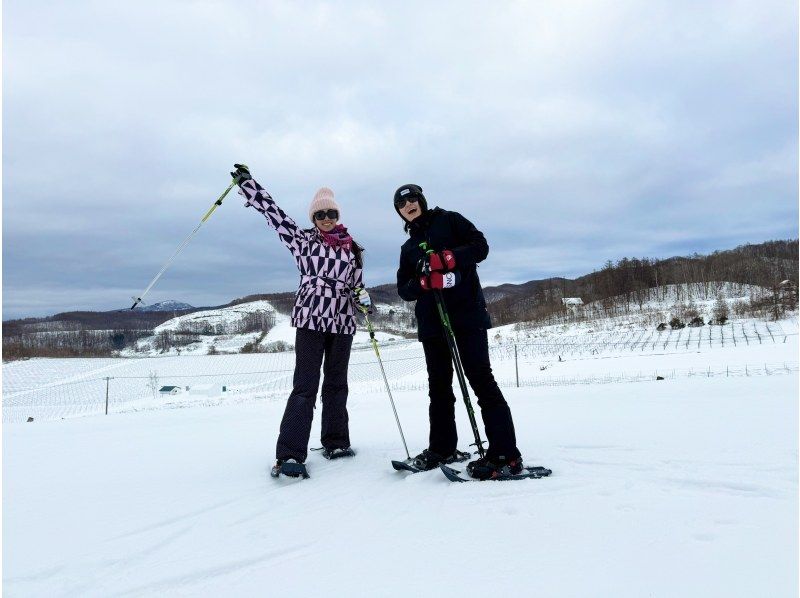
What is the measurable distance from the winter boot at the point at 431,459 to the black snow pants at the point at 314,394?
74 cm

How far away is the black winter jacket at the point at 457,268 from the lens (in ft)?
9.42

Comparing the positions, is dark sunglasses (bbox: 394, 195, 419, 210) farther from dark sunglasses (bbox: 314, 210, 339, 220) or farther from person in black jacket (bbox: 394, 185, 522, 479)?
dark sunglasses (bbox: 314, 210, 339, 220)

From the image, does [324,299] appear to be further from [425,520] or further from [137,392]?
[137,392]

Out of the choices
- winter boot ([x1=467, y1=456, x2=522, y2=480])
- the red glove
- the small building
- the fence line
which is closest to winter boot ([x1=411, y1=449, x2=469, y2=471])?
winter boot ([x1=467, y1=456, x2=522, y2=480])

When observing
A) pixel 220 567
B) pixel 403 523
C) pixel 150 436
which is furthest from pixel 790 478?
pixel 150 436

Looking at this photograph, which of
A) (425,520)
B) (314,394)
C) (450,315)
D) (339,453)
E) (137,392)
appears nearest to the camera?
(425,520)

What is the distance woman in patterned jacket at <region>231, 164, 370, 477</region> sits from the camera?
10.7 ft

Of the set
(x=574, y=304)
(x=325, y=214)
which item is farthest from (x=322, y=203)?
(x=574, y=304)

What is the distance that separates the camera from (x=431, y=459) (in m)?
2.83

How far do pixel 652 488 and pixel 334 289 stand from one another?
7.52 feet

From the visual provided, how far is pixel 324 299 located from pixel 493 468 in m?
1.62

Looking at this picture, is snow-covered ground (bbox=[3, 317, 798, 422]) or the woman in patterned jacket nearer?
the woman in patterned jacket

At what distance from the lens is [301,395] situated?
3145 millimetres

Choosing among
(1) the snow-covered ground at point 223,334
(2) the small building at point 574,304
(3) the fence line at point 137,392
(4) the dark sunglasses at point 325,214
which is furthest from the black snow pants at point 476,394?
(1) the snow-covered ground at point 223,334
